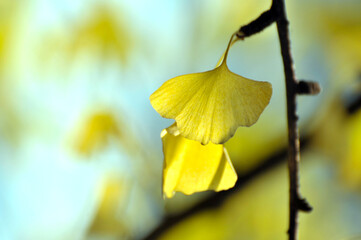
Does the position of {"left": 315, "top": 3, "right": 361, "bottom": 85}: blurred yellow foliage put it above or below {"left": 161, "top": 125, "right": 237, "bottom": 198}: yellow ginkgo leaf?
below

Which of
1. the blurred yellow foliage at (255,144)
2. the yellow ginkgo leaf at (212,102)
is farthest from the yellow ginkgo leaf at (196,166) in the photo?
the blurred yellow foliage at (255,144)

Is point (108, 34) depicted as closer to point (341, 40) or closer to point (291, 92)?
point (341, 40)

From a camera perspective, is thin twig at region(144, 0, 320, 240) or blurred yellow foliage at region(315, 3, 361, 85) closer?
thin twig at region(144, 0, 320, 240)

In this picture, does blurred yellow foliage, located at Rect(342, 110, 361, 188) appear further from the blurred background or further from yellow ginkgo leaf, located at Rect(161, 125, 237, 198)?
yellow ginkgo leaf, located at Rect(161, 125, 237, 198)

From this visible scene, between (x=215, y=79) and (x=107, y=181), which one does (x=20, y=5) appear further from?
(x=215, y=79)

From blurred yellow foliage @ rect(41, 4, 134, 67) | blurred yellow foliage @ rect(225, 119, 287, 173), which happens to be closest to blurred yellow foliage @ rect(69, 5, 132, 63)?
blurred yellow foliage @ rect(41, 4, 134, 67)

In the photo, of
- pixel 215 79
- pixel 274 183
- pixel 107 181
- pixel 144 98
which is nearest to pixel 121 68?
pixel 144 98
